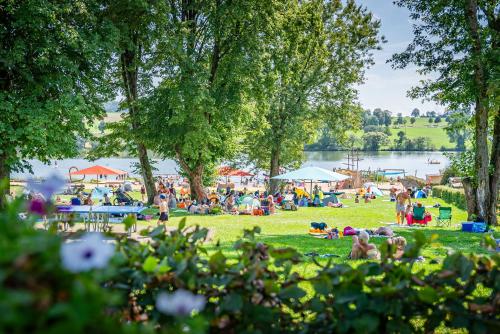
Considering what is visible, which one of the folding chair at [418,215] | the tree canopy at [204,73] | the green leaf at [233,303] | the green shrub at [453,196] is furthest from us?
the green shrub at [453,196]

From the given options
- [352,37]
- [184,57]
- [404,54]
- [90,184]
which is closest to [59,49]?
[184,57]

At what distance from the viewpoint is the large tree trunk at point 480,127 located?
1734cm

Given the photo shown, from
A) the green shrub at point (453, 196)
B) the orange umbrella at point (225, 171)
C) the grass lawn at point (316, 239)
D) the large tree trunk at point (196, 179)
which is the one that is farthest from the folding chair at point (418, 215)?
the orange umbrella at point (225, 171)

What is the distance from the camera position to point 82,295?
118cm

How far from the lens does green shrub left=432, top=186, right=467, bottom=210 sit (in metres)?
30.8

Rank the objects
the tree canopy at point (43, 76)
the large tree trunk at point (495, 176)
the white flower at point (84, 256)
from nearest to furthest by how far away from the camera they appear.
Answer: the white flower at point (84, 256) < the tree canopy at point (43, 76) < the large tree trunk at point (495, 176)

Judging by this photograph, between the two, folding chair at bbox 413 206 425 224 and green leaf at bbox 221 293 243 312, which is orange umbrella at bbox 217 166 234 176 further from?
green leaf at bbox 221 293 243 312

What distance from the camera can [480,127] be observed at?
18.4 m

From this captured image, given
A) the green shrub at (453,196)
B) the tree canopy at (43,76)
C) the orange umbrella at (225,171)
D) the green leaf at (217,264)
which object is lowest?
the green shrub at (453,196)

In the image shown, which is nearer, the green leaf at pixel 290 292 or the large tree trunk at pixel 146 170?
the green leaf at pixel 290 292

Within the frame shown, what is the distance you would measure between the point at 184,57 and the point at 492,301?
23.1 metres

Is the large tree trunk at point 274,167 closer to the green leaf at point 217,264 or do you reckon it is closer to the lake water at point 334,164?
the green leaf at point 217,264

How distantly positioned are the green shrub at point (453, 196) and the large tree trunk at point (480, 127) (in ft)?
37.9

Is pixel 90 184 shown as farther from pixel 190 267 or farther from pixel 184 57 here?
pixel 190 267
